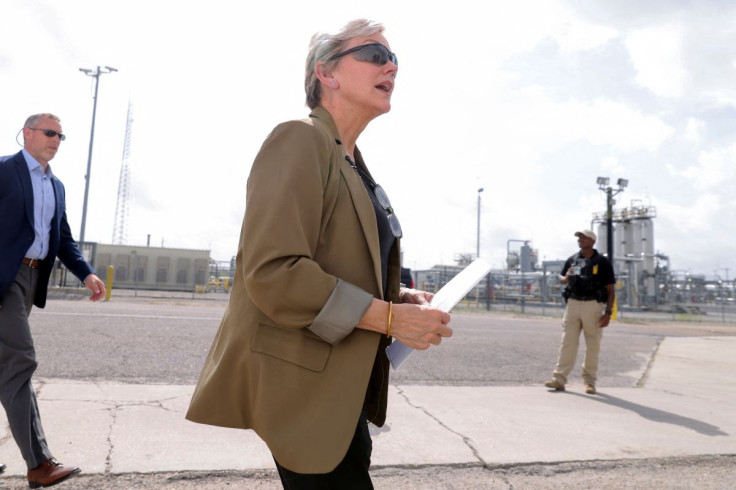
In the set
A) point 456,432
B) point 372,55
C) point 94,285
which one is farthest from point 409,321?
point 456,432

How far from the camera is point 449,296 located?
1.38 meters

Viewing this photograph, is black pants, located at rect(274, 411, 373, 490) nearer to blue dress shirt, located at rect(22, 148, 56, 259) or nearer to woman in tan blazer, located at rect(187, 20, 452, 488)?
Answer: woman in tan blazer, located at rect(187, 20, 452, 488)

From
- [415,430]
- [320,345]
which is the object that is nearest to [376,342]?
[320,345]

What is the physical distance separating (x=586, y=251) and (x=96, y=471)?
5.56 metres

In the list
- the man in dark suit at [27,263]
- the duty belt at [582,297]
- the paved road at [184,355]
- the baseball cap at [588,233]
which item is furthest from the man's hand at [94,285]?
the baseball cap at [588,233]

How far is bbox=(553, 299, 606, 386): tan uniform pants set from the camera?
5559mm

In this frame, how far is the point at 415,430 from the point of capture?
3643 millimetres

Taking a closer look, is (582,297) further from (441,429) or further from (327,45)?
(327,45)

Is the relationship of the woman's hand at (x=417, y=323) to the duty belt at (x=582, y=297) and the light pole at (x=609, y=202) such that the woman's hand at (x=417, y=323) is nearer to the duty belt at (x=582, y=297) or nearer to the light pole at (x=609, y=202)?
the duty belt at (x=582, y=297)

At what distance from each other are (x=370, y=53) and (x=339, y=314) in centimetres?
84

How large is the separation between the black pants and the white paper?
0.19 m

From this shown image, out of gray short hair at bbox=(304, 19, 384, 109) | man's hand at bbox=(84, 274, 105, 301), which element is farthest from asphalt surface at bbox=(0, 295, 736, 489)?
gray short hair at bbox=(304, 19, 384, 109)

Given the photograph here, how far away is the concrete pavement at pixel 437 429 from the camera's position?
2967mm

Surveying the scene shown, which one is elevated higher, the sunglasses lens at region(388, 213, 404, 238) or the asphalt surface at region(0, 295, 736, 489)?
the sunglasses lens at region(388, 213, 404, 238)
